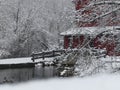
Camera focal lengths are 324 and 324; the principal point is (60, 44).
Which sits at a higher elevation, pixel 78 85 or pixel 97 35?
pixel 97 35

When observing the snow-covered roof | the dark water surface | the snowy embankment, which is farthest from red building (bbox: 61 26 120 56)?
the snowy embankment

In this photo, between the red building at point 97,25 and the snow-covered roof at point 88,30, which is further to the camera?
the red building at point 97,25

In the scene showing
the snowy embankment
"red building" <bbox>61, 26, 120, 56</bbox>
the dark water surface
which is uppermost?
"red building" <bbox>61, 26, 120, 56</bbox>

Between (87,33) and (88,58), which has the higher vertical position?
(87,33)

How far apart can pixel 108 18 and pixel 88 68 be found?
2.31 m

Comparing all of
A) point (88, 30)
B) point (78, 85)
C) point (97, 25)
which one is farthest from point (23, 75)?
point (78, 85)

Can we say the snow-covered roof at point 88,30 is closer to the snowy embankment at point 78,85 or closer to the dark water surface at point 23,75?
the dark water surface at point 23,75

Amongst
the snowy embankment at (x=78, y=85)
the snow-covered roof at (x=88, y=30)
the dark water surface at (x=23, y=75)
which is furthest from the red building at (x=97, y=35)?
the snowy embankment at (x=78, y=85)

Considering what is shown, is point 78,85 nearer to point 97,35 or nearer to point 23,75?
point 97,35

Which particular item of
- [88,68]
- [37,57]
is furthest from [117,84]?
[37,57]

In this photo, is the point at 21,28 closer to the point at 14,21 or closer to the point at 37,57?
the point at 14,21

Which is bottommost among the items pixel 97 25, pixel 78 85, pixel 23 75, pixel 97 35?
pixel 23 75

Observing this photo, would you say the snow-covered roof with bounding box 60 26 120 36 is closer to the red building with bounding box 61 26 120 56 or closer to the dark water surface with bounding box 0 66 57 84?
the red building with bounding box 61 26 120 56

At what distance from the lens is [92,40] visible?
11844 mm
